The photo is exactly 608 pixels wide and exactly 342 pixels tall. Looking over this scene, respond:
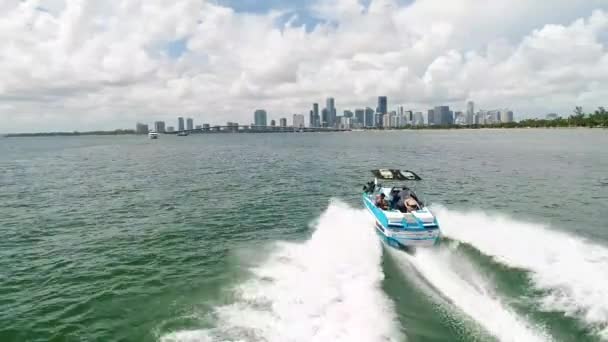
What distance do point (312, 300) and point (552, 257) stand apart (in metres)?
11.2

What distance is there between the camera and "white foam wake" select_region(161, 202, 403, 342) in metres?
12.0

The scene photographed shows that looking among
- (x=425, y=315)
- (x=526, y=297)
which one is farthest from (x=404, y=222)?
(x=425, y=315)

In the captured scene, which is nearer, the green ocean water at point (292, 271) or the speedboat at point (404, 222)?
the green ocean water at point (292, 271)

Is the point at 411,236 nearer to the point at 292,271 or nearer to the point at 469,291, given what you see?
the point at 469,291

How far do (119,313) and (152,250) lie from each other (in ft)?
21.3

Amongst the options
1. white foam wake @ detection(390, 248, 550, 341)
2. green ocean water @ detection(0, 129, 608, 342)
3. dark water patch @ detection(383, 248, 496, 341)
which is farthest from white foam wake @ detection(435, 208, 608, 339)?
dark water patch @ detection(383, 248, 496, 341)

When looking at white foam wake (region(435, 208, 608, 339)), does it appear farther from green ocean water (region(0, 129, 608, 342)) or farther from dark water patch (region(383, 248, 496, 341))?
dark water patch (region(383, 248, 496, 341))

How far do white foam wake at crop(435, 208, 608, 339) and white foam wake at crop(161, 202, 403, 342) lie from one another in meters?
5.51

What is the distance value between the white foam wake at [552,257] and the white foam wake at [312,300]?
18.1 ft

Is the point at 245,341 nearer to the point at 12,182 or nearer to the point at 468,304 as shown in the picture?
the point at 468,304

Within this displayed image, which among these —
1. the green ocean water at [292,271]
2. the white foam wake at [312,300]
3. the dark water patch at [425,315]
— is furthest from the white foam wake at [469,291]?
the white foam wake at [312,300]

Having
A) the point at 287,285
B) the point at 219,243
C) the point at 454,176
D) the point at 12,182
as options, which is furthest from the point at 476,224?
the point at 12,182

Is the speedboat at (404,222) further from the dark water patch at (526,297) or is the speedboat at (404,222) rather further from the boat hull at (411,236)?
the dark water patch at (526,297)

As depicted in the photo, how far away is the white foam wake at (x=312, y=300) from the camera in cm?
Result: 1196
